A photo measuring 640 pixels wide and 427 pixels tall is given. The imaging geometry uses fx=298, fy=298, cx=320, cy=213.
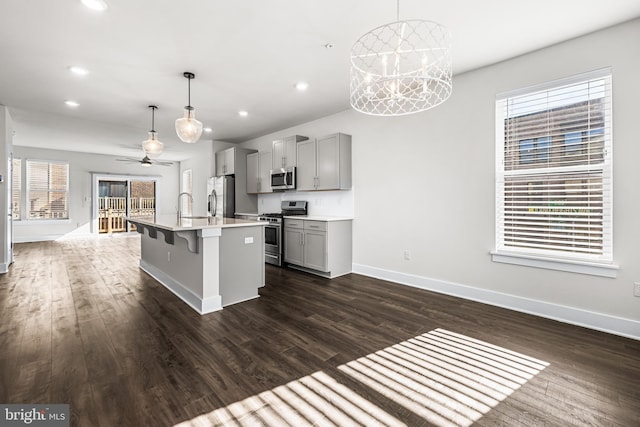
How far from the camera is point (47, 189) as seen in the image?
8.31 metres

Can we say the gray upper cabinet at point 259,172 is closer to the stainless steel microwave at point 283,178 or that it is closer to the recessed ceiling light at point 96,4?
the stainless steel microwave at point 283,178

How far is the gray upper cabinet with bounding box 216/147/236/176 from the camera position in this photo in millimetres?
6414

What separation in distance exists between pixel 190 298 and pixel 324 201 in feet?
8.88

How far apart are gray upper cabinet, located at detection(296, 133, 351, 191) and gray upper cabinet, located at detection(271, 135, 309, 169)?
0.13 m

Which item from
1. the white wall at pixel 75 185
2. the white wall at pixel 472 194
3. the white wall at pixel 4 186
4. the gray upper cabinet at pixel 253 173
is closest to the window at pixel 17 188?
the white wall at pixel 75 185

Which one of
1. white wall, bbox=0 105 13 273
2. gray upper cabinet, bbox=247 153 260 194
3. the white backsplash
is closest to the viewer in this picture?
white wall, bbox=0 105 13 273

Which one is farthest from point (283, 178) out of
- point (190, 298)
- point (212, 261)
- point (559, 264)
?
point (559, 264)

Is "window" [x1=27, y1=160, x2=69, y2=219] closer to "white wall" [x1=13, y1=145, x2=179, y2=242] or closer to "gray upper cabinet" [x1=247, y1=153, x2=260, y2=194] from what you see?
"white wall" [x1=13, y1=145, x2=179, y2=242]

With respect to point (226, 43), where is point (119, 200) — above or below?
below

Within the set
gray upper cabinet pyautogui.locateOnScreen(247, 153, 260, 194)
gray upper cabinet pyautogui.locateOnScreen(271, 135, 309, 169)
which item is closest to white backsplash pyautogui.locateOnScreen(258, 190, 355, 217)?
gray upper cabinet pyautogui.locateOnScreen(247, 153, 260, 194)

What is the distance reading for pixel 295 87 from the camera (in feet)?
12.8

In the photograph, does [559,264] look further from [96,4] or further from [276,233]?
[96,4]

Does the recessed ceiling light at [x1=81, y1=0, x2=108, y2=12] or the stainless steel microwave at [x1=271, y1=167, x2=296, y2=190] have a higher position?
the recessed ceiling light at [x1=81, y1=0, x2=108, y2=12]

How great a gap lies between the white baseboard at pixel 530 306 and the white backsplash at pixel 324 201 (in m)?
1.23
